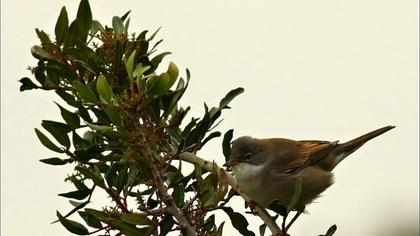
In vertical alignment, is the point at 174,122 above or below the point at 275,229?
above

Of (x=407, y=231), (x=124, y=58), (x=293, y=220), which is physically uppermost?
(x=124, y=58)

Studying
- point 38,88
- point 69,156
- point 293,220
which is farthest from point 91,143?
point 293,220

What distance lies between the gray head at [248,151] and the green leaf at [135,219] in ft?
7.16

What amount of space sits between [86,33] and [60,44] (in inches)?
5.7

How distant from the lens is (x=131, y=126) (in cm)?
306

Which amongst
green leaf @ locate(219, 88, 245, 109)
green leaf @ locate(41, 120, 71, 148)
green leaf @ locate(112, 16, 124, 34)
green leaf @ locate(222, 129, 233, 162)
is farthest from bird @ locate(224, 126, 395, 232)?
green leaf @ locate(41, 120, 71, 148)

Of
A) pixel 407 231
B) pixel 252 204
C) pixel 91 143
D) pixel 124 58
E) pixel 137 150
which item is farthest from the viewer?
pixel 407 231

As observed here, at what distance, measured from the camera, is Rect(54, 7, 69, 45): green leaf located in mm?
3439

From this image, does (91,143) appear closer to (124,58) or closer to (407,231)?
(124,58)

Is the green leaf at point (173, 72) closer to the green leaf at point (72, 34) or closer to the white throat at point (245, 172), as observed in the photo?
the green leaf at point (72, 34)

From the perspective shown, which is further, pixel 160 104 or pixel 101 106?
pixel 160 104

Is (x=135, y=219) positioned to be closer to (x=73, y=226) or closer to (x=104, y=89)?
(x=73, y=226)

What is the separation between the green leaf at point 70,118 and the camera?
3402 millimetres

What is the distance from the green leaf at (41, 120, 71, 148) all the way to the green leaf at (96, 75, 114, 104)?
0.54 m
